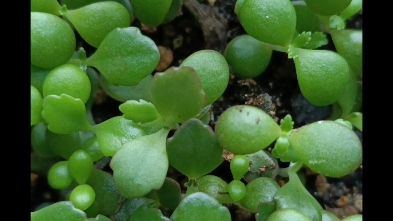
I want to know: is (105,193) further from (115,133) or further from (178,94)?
(178,94)

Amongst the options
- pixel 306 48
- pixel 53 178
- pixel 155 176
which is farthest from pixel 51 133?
pixel 306 48

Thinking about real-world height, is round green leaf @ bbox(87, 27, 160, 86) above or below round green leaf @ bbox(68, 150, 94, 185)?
above

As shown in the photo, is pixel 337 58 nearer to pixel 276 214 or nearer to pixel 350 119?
pixel 350 119

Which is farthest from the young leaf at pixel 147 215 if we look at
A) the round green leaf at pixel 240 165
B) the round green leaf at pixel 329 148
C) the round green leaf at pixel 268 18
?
the round green leaf at pixel 268 18

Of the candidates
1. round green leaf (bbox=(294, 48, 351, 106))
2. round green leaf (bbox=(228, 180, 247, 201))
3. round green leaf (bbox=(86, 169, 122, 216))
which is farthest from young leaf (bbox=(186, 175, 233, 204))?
round green leaf (bbox=(294, 48, 351, 106))

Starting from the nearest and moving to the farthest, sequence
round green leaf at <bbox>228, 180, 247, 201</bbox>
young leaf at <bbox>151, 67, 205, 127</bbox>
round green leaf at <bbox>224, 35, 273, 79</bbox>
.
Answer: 1. young leaf at <bbox>151, 67, 205, 127</bbox>
2. round green leaf at <bbox>228, 180, 247, 201</bbox>
3. round green leaf at <bbox>224, 35, 273, 79</bbox>

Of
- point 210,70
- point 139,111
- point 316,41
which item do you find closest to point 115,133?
point 139,111

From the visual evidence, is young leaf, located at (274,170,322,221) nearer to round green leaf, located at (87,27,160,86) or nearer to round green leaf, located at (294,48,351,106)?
round green leaf, located at (294,48,351,106)
